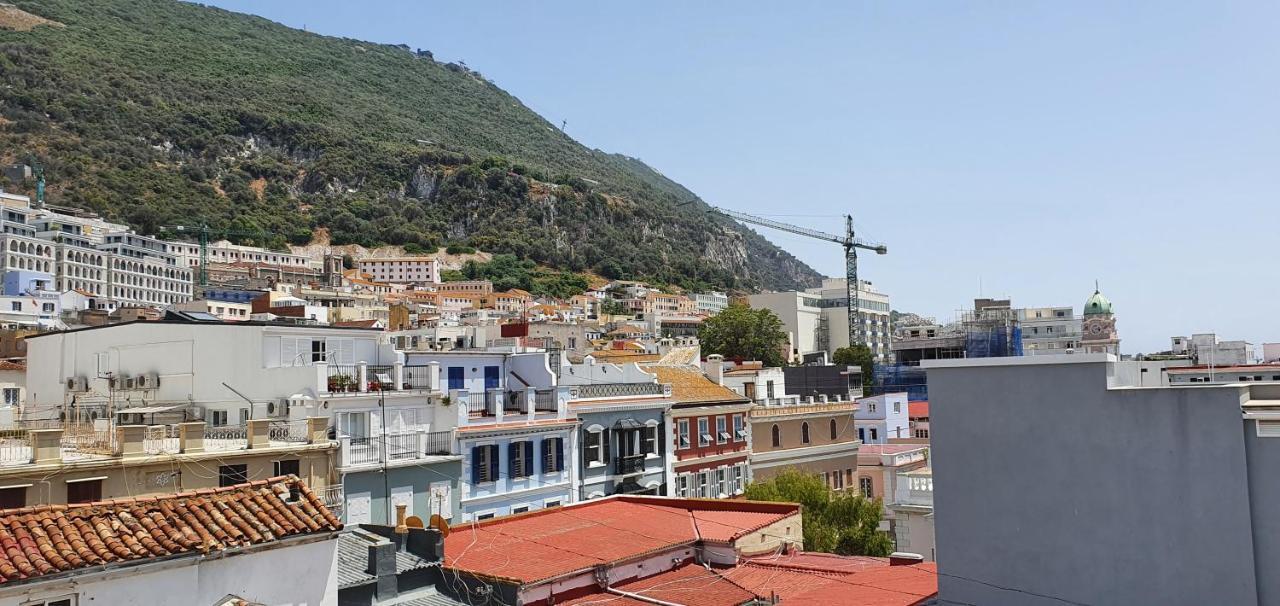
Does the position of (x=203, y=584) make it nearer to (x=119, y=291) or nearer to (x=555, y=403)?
(x=555, y=403)

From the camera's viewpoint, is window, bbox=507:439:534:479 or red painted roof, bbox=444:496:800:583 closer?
red painted roof, bbox=444:496:800:583

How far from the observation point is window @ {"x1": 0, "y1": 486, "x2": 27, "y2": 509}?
60.9ft

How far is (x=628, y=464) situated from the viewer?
3775 cm

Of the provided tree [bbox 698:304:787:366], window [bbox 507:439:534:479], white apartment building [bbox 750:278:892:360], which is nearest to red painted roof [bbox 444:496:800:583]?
window [bbox 507:439:534:479]

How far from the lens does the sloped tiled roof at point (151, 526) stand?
11516mm

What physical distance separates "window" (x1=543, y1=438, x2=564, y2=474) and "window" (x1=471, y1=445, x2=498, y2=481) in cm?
267

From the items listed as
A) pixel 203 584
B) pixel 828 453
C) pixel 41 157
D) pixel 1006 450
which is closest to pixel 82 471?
pixel 203 584

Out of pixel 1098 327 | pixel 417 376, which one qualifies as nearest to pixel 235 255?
pixel 1098 327

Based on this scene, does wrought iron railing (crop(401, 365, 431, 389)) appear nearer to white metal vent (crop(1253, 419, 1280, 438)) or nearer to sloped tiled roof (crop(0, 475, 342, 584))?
sloped tiled roof (crop(0, 475, 342, 584))

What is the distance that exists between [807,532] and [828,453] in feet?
55.4

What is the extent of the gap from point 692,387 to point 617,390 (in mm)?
6903

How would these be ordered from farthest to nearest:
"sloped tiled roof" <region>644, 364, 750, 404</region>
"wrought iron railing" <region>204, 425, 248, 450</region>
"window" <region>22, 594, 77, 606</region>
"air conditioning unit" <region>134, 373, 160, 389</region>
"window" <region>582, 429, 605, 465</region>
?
"sloped tiled roof" <region>644, 364, 750, 404</region> → "window" <region>582, 429, 605, 465</region> → "air conditioning unit" <region>134, 373, 160, 389</region> → "wrought iron railing" <region>204, 425, 248, 450</region> → "window" <region>22, 594, 77, 606</region>

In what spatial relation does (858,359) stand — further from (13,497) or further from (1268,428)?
(1268,428)

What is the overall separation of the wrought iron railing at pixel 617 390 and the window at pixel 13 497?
19.7 m
